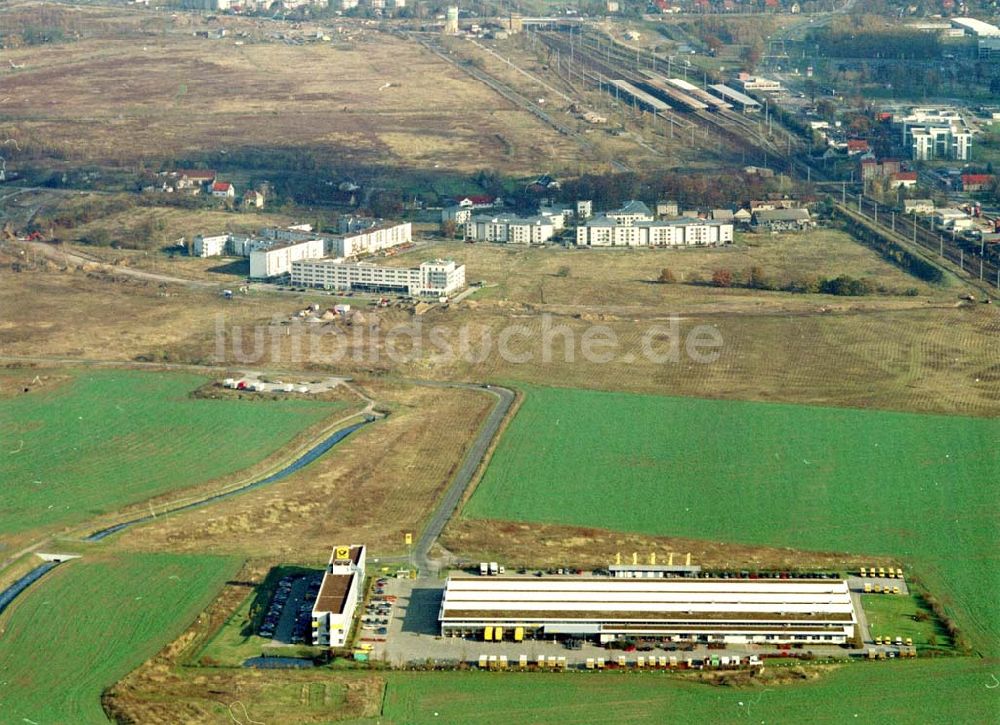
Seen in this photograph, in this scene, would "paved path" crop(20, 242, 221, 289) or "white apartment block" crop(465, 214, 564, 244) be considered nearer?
"paved path" crop(20, 242, 221, 289)

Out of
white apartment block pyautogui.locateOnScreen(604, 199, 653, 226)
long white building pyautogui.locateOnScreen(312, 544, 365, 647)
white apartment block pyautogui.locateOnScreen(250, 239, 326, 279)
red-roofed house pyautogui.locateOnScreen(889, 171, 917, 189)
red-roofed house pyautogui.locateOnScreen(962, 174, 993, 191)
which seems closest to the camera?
long white building pyautogui.locateOnScreen(312, 544, 365, 647)

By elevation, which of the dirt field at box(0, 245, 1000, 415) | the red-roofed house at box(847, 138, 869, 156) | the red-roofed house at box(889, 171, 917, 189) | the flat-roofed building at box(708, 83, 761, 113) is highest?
the flat-roofed building at box(708, 83, 761, 113)

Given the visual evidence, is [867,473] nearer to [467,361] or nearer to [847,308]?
[467,361]

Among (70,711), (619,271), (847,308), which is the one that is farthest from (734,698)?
(619,271)

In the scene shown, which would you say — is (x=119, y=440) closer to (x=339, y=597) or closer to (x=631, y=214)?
(x=339, y=597)

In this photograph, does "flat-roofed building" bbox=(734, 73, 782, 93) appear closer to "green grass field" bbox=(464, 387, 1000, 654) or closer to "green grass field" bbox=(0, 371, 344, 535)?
"green grass field" bbox=(464, 387, 1000, 654)

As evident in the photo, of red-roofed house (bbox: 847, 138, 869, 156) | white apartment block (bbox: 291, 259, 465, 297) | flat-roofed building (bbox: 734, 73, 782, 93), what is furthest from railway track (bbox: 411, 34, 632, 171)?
white apartment block (bbox: 291, 259, 465, 297)

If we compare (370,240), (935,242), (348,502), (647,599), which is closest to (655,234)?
(935,242)

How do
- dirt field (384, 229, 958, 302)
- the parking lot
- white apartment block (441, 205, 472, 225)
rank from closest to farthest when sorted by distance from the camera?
the parking lot < dirt field (384, 229, 958, 302) < white apartment block (441, 205, 472, 225)
